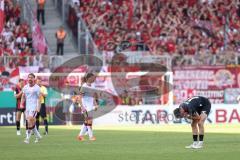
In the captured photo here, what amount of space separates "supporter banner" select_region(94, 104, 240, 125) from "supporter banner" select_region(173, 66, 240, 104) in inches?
40.9

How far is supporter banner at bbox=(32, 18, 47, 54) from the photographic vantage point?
47.3m

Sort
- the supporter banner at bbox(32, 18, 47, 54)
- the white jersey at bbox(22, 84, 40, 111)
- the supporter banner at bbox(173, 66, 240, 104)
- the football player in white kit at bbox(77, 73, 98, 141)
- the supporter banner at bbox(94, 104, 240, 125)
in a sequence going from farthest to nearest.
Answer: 1. the supporter banner at bbox(32, 18, 47, 54)
2. the supporter banner at bbox(173, 66, 240, 104)
3. the supporter banner at bbox(94, 104, 240, 125)
4. the football player in white kit at bbox(77, 73, 98, 141)
5. the white jersey at bbox(22, 84, 40, 111)

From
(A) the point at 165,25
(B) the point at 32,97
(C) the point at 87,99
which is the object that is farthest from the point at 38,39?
Result: (B) the point at 32,97

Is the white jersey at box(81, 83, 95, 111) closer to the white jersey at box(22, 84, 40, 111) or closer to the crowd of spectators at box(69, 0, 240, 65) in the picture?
the white jersey at box(22, 84, 40, 111)

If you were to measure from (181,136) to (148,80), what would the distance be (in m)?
14.1

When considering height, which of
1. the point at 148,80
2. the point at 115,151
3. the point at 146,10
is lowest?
the point at 115,151

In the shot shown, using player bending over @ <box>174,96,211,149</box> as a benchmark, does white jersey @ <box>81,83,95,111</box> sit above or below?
above

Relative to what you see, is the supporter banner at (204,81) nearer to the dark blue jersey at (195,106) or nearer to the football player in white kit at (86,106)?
the football player in white kit at (86,106)

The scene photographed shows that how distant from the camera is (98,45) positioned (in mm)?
48844

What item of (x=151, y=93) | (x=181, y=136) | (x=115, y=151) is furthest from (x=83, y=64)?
(x=115, y=151)

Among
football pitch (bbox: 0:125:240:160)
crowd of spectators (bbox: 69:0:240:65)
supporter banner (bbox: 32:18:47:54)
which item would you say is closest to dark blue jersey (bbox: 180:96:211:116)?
football pitch (bbox: 0:125:240:160)

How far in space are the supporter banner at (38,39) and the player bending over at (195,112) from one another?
23.1 metres

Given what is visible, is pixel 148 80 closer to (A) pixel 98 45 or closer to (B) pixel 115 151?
(A) pixel 98 45

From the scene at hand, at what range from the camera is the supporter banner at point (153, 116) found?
45.2 meters
